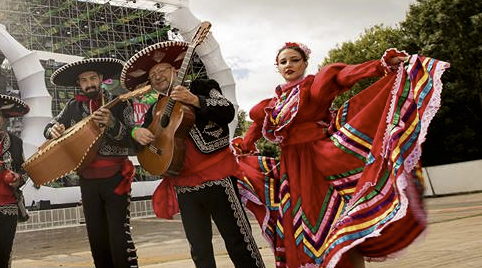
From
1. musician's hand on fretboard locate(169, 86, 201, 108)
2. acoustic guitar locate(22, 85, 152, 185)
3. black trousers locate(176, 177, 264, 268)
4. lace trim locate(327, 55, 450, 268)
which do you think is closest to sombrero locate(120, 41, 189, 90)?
acoustic guitar locate(22, 85, 152, 185)

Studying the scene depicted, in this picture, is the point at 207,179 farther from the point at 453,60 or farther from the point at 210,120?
the point at 453,60

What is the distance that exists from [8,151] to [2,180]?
0.87 ft

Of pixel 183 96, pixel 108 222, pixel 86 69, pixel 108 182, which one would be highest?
pixel 86 69

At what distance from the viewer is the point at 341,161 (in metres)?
3.27

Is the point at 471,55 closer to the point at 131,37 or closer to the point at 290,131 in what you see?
the point at 290,131

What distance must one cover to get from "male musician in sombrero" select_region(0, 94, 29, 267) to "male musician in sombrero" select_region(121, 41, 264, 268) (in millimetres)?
1386

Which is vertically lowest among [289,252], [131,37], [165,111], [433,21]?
[289,252]

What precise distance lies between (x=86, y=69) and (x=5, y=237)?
1516mm

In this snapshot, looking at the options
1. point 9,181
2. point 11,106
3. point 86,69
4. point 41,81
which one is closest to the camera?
point 86,69

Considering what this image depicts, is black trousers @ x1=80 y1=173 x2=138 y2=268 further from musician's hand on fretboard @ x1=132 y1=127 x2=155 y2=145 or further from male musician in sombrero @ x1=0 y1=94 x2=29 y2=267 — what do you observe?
male musician in sombrero @ x1=0 y1=94 x2=29 y2=267

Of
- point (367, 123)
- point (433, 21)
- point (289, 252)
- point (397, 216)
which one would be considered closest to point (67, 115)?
point (289, 252)

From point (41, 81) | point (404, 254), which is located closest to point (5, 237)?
point (404, 254)

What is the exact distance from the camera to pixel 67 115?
158 inches

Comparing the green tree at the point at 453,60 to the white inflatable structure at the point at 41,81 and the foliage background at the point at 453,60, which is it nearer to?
the foliage background at the point at 453,60
